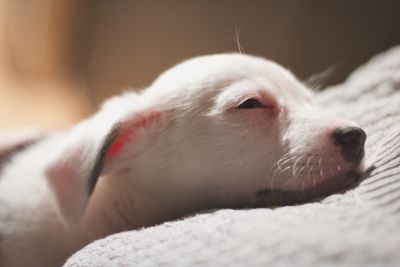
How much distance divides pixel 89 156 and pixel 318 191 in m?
0.48

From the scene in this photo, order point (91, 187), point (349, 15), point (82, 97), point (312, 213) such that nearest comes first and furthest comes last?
point (312, 213), point (91, 187), point (349, 15), point (82, 97)

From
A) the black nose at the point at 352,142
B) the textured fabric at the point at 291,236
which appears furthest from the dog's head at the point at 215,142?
the textured fabric at the point at 291,236

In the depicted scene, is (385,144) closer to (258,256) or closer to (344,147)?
(344,147)

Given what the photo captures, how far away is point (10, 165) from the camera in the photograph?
151 cm

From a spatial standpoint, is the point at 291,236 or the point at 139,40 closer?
the point at 291,236

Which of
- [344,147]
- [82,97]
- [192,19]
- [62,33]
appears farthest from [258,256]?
[62,33]

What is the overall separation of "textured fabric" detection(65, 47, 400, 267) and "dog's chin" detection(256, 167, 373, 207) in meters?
0.05

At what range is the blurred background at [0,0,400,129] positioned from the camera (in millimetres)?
2771

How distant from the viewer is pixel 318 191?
104cm

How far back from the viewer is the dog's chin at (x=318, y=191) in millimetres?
1008

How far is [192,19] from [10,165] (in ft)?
5.89

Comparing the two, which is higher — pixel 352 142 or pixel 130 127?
pixel 130 127

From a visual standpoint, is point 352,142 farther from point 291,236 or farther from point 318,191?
point 291,236

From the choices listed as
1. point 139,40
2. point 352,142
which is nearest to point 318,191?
point 352,142
